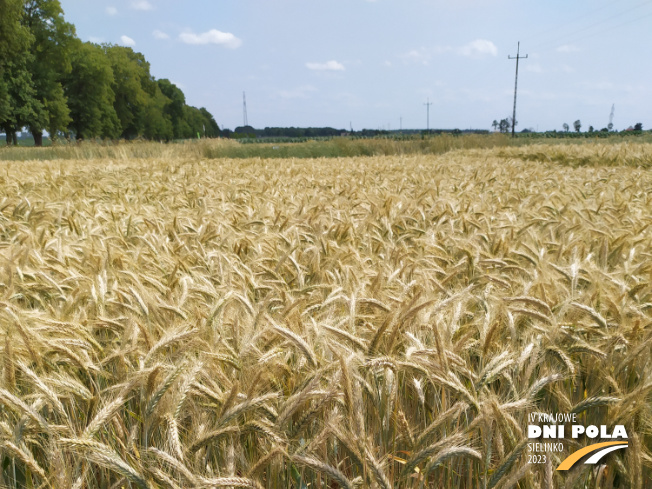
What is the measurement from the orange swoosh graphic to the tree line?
906 inches

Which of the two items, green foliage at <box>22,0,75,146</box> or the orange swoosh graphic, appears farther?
green foliage at <box>22,0,75,146</box>

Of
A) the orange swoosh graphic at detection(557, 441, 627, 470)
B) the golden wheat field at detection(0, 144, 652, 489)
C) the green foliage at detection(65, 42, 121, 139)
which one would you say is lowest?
the orange swoosh graphic at detection(557, 441, 627, 470)

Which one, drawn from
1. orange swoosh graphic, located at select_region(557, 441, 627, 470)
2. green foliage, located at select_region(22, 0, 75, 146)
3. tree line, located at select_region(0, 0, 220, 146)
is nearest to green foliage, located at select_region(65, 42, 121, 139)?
tree line, located at select_region(0, 0, 220, 146)

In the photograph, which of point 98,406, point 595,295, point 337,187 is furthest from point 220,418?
point 337,187

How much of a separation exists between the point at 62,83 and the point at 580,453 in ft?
183

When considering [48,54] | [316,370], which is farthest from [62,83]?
[316,370]

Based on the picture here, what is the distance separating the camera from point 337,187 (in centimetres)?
563

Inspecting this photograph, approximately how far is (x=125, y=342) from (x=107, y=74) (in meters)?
54.1

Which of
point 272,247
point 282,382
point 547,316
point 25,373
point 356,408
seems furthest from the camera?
point 272,247

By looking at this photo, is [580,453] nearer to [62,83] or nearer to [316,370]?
[316,370]

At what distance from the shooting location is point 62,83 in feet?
152

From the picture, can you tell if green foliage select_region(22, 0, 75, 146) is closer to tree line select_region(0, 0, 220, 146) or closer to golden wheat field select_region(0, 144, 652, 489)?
tree line select_region(0, 0, 220, 146)

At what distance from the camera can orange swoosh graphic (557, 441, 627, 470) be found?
1011 millimetres

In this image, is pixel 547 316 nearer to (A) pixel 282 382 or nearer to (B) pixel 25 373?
(A) pixel 282 382
